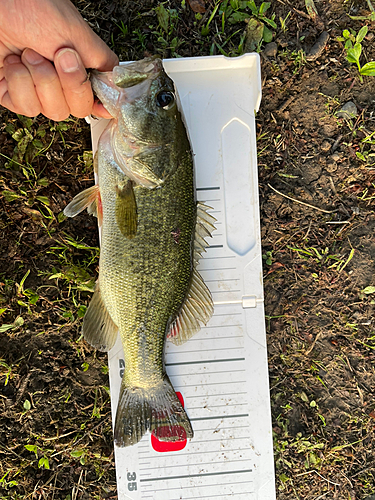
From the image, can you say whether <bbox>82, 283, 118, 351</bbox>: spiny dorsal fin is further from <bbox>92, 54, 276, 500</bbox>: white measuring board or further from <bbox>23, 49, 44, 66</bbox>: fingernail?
<bbox>23, 49, 44, 66</bbox>: fingernail

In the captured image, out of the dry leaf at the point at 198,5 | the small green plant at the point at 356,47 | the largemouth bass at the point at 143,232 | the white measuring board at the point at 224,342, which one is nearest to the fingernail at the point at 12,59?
the largemouth bass at the point at 143,232

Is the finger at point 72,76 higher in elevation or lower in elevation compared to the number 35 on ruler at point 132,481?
higher

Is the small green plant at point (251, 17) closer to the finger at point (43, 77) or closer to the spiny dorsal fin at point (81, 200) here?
the finger at point (43, 77)

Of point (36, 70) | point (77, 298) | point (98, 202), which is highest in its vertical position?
point (36, 70)

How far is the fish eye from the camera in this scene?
5.63ft

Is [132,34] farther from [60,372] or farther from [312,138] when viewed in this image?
[60,372]

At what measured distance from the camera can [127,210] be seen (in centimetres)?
176

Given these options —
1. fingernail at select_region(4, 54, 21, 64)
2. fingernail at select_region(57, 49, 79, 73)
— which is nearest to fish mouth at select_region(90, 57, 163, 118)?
fingernail at select_region(57, 49, 79, 73)

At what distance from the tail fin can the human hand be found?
→ 1678mm

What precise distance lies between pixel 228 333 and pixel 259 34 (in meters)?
2.17

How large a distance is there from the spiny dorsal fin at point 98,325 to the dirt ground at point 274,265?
400mm

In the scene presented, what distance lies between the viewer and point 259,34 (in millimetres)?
2467

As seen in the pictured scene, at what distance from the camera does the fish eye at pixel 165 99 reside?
67.6 inches

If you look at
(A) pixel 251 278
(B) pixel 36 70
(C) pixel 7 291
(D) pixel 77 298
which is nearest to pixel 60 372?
(D) pixel 77 298
